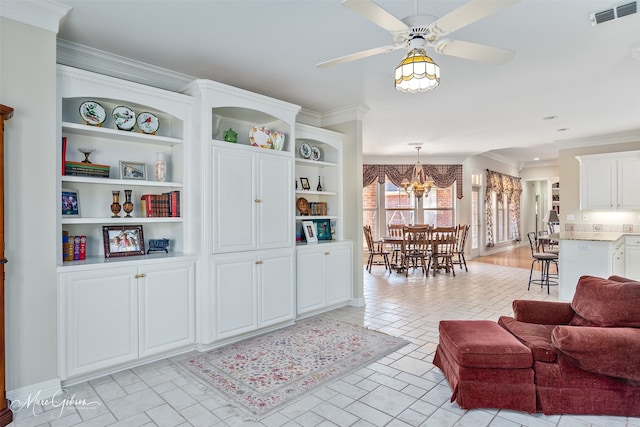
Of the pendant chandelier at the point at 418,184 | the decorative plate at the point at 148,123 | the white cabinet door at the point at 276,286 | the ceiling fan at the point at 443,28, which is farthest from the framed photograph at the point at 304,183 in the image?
the pendant chandelier at the point at 418,184

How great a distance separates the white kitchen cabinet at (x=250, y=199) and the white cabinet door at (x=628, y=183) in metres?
5.78

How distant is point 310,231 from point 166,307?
1998 mm

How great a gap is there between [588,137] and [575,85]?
3.46m

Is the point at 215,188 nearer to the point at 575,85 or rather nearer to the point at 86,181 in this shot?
the point at 86,181

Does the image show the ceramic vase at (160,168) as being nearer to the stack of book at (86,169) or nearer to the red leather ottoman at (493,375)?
the stack of book at (86,169)

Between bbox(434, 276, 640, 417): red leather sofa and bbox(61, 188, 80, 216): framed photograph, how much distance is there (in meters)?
3.03

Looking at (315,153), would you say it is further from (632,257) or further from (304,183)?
(632,257)

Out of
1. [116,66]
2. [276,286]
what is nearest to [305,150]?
[276,286]

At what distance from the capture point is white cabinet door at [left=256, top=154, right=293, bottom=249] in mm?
3639

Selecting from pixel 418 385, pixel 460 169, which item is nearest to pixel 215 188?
pixel 418 385

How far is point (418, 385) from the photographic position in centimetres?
263

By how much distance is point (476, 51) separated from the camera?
80.7 inches

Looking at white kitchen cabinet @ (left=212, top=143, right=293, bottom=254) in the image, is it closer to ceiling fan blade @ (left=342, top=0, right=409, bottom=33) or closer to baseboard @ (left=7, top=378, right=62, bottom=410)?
baseboard @ (left=7, top=378, right=62, bottom=410)

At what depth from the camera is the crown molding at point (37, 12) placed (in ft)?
7.48
